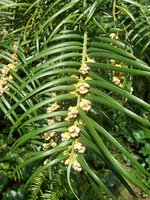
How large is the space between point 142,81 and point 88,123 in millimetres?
1223

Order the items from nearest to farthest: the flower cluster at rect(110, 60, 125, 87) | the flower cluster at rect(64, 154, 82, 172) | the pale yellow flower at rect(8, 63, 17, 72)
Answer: the flower cluster at rect(64, 154, 82, 172)
the flower cluster at rect(110, 60, 125, 87)
the pale yellow flower at rect(8, 63, 17, 72)

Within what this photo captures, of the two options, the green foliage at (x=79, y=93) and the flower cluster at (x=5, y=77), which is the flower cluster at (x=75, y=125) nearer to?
the green foliage at (x=79, y=93)

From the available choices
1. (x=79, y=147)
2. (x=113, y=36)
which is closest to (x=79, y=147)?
(x=79, y=147)

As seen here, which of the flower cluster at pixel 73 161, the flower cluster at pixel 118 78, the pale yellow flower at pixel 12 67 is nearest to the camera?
the flower cluster at pixel 73 161

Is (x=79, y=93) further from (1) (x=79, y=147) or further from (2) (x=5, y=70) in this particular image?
(2) (x=5, y=70)

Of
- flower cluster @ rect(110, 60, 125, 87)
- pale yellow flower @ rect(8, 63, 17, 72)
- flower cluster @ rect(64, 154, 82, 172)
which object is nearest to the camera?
flower cluster @ rect(64, 154, 82, 172)

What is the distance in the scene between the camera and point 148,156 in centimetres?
305

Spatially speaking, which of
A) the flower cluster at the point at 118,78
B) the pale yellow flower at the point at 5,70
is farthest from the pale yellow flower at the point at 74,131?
the pale yellow flower at the point at 5,70

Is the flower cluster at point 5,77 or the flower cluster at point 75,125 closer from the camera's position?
the flower cluster at point 75,125

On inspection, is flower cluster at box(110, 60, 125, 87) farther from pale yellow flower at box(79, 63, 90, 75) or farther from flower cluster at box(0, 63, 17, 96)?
flower cluster at box(0, 63, 17, 96)

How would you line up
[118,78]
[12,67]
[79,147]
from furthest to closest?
[12,67]
[118,78]
[79,147]

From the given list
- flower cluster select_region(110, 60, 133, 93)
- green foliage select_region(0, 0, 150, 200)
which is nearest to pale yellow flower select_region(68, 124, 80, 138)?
green foliage select_region(0, 0, 150, 200)

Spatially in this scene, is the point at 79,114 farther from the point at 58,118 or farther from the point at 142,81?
the point at 142,81

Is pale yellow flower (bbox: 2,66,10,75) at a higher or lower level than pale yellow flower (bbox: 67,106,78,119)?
higher
